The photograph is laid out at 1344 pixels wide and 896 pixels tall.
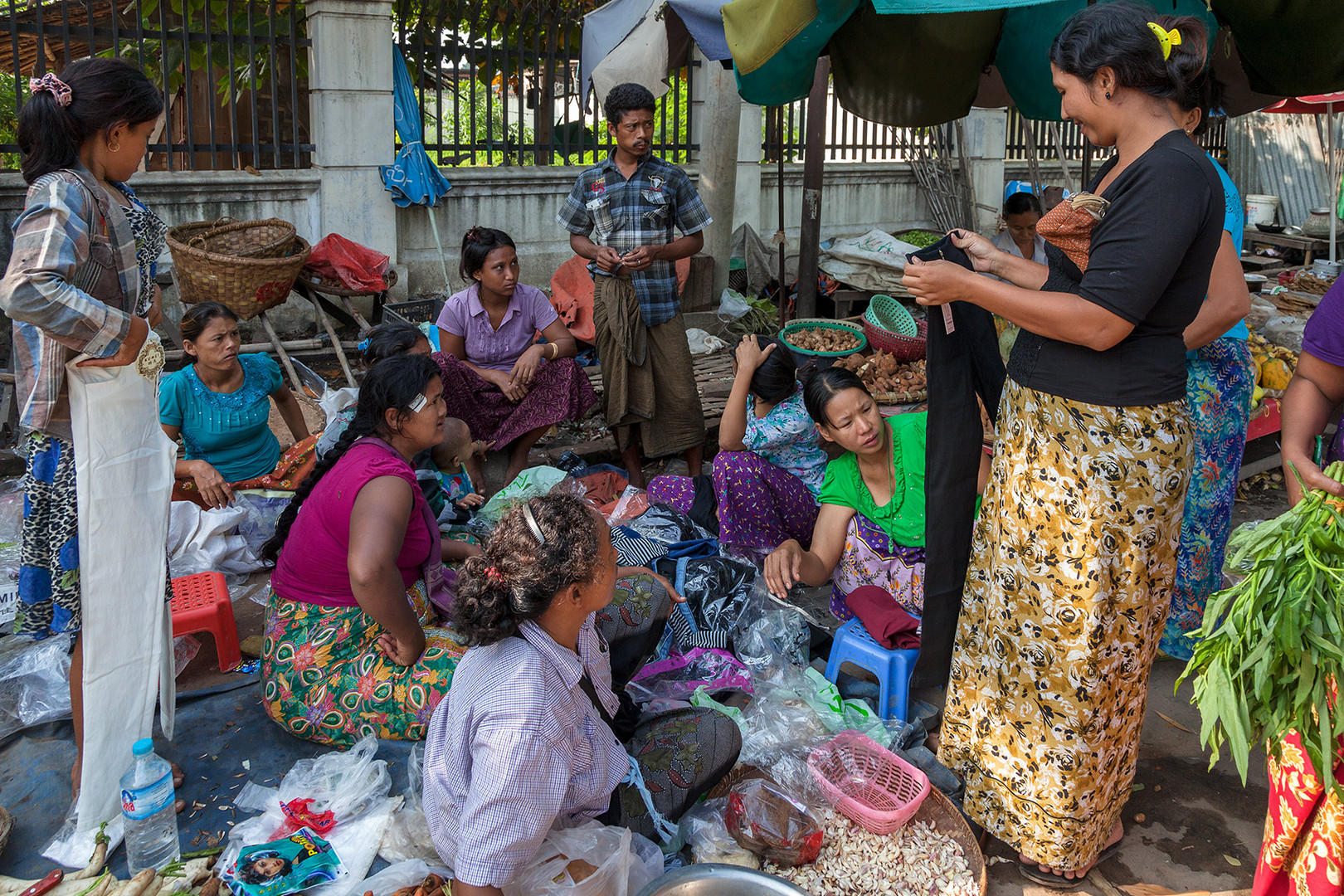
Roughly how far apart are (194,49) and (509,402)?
13.9 ft

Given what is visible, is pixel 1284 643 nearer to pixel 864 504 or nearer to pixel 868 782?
pixel 868 782

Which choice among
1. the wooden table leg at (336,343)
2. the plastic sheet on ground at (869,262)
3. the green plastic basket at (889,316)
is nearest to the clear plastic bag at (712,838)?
the green plastic basket at (889,316)

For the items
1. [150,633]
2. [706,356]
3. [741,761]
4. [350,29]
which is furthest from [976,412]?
[350,29]

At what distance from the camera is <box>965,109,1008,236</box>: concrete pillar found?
1092 centimetres

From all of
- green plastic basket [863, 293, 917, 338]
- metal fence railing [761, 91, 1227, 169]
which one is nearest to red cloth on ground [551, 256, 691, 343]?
green plastic basket [863, 293, 917, 338]

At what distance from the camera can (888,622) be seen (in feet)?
9.77

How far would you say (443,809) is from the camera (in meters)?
1.97

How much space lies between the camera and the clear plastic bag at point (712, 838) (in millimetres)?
2410

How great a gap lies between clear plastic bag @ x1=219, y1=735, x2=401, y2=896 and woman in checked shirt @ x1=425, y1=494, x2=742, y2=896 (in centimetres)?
45

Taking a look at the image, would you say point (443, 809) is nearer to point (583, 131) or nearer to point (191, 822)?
point (191, 822)

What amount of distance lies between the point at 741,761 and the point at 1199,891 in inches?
46.8

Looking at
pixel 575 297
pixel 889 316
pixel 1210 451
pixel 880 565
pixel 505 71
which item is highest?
pixel 505 71

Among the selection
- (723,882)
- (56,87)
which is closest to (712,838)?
(723,882)

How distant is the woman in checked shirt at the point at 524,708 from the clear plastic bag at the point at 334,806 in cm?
45
